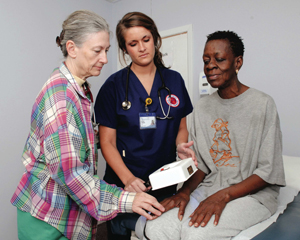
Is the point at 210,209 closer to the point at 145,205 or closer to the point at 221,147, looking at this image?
the point at 145,205

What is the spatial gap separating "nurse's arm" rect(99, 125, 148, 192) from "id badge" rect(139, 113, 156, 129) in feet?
0.51

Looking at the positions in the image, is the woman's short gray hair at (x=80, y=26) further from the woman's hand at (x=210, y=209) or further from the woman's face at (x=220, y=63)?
the woman's hand at (x=210, y=209)

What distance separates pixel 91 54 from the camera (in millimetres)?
1007

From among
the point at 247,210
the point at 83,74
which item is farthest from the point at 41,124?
the point at 247,210

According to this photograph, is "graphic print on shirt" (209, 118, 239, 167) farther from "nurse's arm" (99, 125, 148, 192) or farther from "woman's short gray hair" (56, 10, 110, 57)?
"woman's short gray hair" (56, 10, 110, 57)

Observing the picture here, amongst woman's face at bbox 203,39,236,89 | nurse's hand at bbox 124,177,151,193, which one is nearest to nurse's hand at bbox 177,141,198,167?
nurse's hand at bbox 124,177,151,193

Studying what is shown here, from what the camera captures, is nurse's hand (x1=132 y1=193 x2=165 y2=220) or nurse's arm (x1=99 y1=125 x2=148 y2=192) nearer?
nurse's hand (x1=132 y1=193 x2=165 y2=220)

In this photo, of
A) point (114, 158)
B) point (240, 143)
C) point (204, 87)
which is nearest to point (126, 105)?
Answer: point (114, 158)

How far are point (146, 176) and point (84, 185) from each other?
46 cm

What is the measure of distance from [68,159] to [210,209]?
57 centimetres

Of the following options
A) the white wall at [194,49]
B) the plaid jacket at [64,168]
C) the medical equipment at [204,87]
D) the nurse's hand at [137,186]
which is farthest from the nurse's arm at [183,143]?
the white wall at [194,49]

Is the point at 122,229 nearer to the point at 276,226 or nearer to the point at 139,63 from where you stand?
the point at 276,226

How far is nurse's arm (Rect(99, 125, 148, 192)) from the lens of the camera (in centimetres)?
115

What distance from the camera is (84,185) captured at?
0.92 metres
